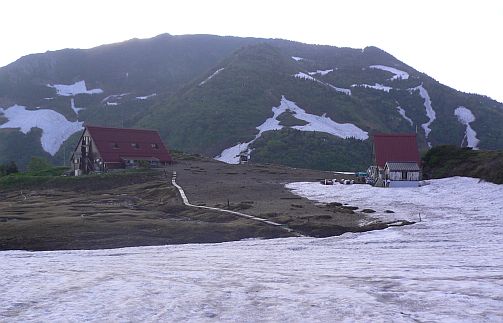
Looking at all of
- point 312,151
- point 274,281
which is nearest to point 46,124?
point 312,151

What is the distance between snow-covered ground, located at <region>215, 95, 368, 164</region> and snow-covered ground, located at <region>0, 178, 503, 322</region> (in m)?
91.0

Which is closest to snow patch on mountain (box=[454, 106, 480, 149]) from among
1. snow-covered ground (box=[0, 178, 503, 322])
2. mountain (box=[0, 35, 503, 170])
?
mountain (box=[0, 35, 503, 170])

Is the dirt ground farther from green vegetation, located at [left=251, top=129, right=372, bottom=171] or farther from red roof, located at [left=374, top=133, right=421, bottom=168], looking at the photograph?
green vegetation, located at [left=251, top=129, right=372, bottom=171]

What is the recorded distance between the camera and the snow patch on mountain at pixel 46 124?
16343 cm

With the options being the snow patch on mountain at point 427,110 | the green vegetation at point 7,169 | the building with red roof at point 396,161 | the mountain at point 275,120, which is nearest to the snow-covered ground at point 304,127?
the mountain at point 275,120

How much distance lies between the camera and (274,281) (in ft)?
54.2

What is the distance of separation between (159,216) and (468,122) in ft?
515

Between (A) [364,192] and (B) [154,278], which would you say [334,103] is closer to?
(A) [364,192]

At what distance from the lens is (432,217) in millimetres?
38406

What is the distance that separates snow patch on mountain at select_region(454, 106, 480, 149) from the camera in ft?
513

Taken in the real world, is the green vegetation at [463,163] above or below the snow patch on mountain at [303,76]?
below

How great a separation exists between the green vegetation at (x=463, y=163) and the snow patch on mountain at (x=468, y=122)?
277 ft

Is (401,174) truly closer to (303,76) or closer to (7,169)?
(7,169)

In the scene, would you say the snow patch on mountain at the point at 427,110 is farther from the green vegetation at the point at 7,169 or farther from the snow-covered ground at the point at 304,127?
the green vegetation at the point at 7,169
